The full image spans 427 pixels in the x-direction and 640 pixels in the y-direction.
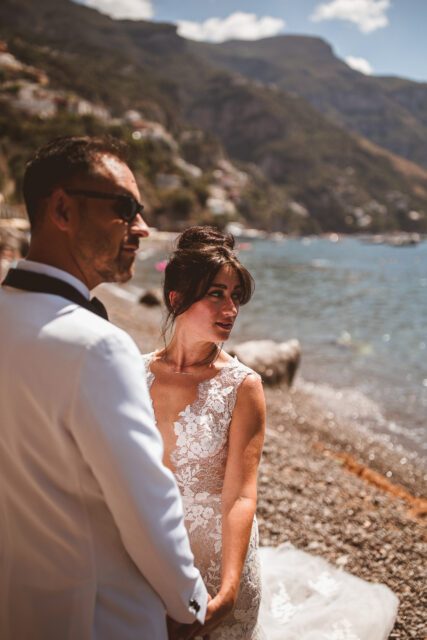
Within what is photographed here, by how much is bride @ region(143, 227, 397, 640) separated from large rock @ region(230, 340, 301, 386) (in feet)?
26.4

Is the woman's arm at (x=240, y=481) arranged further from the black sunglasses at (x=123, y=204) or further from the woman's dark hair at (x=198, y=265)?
the black sunglasses at (x=123, y=204)

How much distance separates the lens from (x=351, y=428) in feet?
33.1

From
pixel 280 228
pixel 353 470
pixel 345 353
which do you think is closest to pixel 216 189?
pixel 280 228

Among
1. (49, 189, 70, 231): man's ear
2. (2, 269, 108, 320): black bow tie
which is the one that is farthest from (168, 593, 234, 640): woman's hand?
(49, 189, 70, 231): man's ear

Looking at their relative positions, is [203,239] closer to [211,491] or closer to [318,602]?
[211,491]

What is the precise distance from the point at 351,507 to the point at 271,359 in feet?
20.0

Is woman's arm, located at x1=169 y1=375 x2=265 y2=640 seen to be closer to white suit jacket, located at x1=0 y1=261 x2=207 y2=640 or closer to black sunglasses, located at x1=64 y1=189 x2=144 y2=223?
white suit jacket, located at x1=0 y1=261 x2=207 y2=640

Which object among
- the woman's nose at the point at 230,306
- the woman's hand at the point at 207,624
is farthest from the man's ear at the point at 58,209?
the woman's hand at the point at 207,624

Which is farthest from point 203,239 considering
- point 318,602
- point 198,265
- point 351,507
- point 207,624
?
point 351,507

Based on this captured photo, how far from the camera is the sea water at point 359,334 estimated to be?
11.9 meters

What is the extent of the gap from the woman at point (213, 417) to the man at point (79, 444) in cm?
70

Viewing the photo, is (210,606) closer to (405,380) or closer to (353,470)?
(353,470)

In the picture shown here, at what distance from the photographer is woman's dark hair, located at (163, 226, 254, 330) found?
2.69 meters

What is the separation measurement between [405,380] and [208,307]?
512 inches
